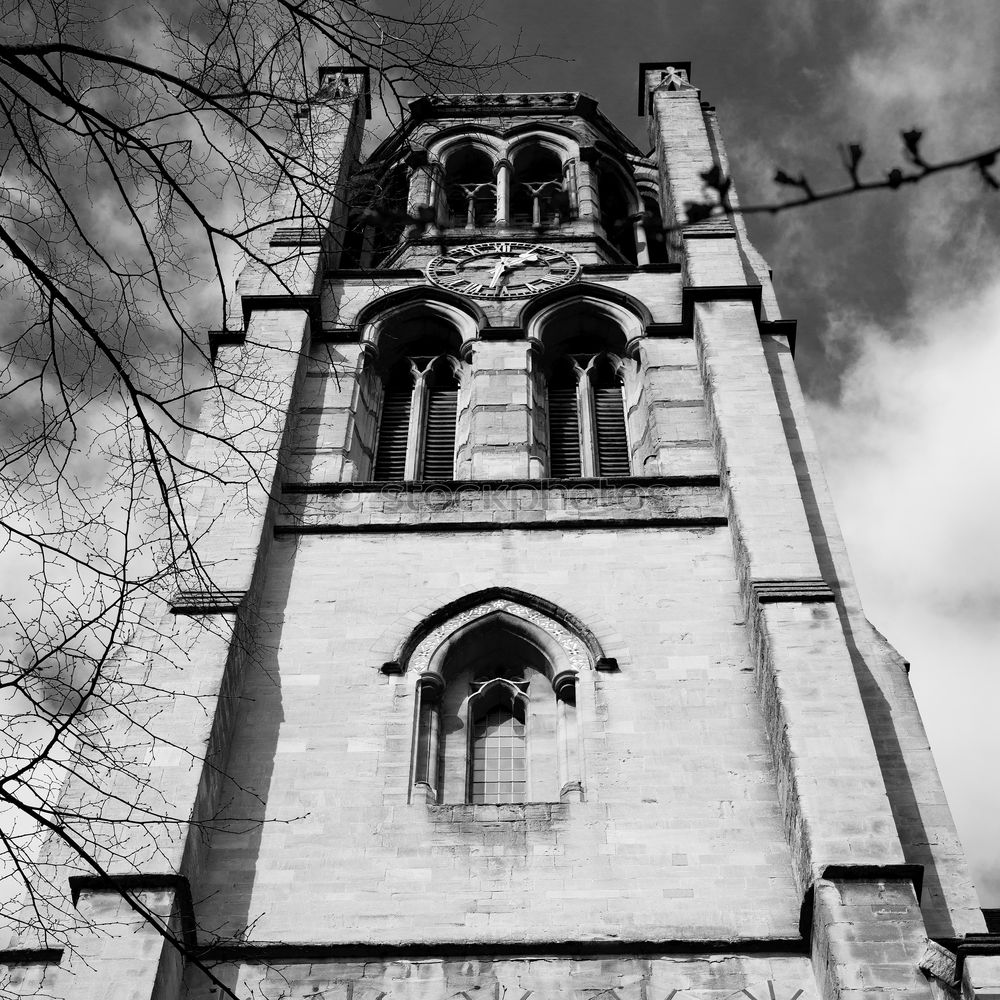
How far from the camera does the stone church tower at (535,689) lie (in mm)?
10305

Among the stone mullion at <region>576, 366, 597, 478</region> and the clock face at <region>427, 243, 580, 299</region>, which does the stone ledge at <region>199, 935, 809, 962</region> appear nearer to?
the stone mullion at <region>576, 366, 597, 478</region>

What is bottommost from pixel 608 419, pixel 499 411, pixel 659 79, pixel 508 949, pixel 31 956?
pixel 31 956

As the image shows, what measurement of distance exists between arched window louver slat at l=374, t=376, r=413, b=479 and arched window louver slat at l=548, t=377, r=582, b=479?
68.7 inches

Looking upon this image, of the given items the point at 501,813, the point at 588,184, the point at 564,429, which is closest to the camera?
the point at 501,813

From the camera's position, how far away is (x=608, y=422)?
18.3m

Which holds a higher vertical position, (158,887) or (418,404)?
(418,404)

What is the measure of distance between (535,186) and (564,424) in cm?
797

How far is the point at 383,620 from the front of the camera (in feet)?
45.1

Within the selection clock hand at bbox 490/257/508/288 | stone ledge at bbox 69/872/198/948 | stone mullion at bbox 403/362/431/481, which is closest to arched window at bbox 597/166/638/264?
clock hand at bbox 490/257/508/288

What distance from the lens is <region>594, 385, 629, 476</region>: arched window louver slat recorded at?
57.3 ft

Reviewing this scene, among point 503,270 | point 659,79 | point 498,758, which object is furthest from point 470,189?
point 498,758

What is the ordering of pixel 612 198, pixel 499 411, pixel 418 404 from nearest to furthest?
pixel 499 411 < pixel 418 404 < pixel 612 198

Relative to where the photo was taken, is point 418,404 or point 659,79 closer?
point 418,404

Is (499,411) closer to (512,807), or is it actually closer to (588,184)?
(512,807)
